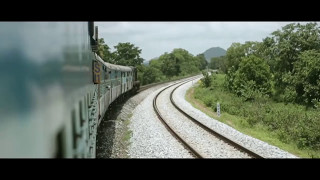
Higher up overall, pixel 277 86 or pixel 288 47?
pixel 288 47

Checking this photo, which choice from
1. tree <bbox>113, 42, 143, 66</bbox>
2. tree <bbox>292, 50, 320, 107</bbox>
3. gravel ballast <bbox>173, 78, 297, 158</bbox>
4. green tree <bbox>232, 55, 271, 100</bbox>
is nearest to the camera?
gravel ballast <bbox>173, 78, 297, 158</bbox>

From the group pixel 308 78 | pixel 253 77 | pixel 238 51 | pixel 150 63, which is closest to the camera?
Answer: pixel 308 78

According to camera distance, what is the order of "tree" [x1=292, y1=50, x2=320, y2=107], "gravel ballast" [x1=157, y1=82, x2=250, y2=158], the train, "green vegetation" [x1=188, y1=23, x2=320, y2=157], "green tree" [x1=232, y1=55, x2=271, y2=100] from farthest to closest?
"green tree" [x1=232, y1=55, x2=271, y2=100] < "tree" [x1=292, y1=50, x2=320, y2=107] < "green vegetation" [x1=188, y1=23, x2=320, y2=157] < "gravel ballast" [x1=157, y1=82, x2=250, y2=158] < the train

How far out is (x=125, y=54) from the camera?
3188 cm

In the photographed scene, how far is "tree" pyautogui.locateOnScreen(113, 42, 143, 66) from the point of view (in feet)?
101

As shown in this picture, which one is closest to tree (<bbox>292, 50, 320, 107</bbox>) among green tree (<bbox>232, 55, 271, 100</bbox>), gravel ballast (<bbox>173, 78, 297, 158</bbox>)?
green tree (<bbox>232, 55, 271, 100</bbox>)

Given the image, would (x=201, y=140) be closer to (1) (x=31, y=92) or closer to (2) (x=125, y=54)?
(1) (x=31, y=92)

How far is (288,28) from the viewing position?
27.3m

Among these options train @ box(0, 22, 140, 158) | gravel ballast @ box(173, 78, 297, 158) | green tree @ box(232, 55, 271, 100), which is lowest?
gravel ballast @ box(173, 78, 297, 158)

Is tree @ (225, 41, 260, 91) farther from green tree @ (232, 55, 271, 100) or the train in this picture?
the train

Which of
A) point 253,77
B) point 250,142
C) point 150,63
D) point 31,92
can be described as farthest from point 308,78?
point 150,63

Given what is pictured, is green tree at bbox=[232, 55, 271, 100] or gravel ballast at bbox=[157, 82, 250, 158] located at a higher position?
green tree at bbox=[232, 55, 271, 100]

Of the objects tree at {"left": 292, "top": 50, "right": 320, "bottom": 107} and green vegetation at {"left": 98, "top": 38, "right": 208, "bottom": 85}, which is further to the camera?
green vegetation at {"left": 98, "top": 38, "right": 208, "bottom": 85}
